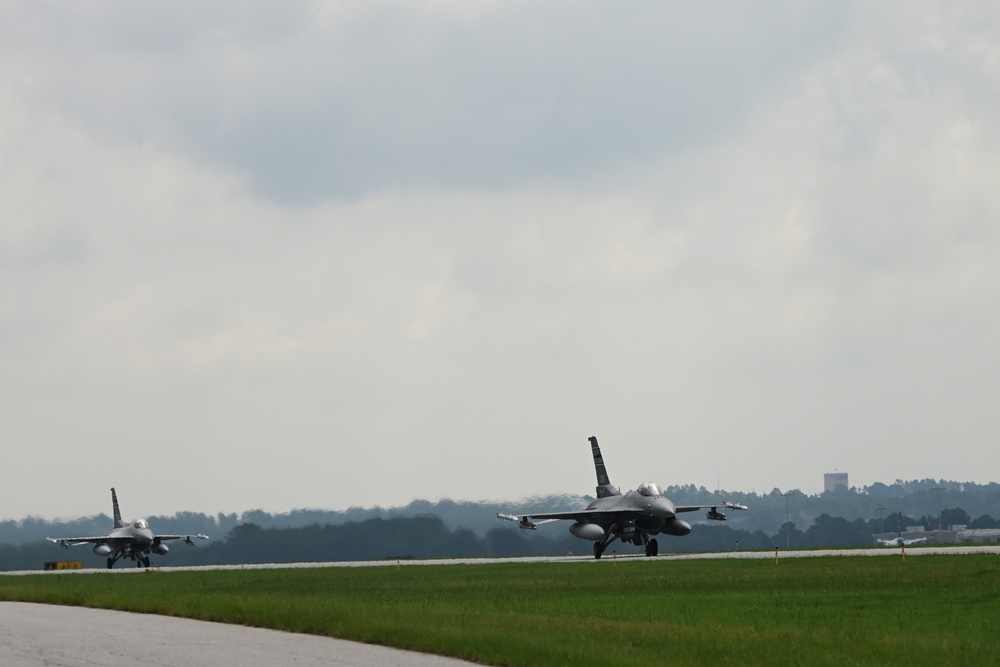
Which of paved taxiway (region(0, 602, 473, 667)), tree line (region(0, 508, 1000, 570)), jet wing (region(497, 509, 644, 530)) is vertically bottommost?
tree line (region(0, 508, 1000, 570))

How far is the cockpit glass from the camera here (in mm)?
73000

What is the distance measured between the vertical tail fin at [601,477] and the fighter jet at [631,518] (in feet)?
0.33

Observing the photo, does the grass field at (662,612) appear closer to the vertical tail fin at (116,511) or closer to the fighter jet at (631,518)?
the fighter jet at (631,518)

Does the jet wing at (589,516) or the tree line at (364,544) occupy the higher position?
the jet wing at (589,516)

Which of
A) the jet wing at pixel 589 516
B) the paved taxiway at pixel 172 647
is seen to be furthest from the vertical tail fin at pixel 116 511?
the paved taxiway at pixel 172 647

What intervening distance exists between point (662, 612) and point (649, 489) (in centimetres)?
4335

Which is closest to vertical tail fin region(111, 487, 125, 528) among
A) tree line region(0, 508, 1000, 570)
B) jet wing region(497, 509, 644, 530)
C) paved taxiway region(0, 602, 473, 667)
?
tree line region(0, 508, 1000, 570)

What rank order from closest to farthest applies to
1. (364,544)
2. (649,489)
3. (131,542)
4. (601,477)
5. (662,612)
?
(662,612)
(649,489)
(601,477)
(131,542)
(364,544)

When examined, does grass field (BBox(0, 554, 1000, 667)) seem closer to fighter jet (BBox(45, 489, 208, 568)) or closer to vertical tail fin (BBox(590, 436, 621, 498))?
vertical tail fin (BBox(590, 436, 621, 498))

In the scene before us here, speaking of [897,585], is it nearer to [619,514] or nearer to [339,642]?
[339,642]

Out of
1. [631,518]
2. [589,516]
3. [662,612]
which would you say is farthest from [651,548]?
[662,612]

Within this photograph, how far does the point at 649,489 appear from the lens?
240 ft

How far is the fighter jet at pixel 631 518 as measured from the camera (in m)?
72.2

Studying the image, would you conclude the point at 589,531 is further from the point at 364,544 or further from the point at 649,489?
the point at 364,544
